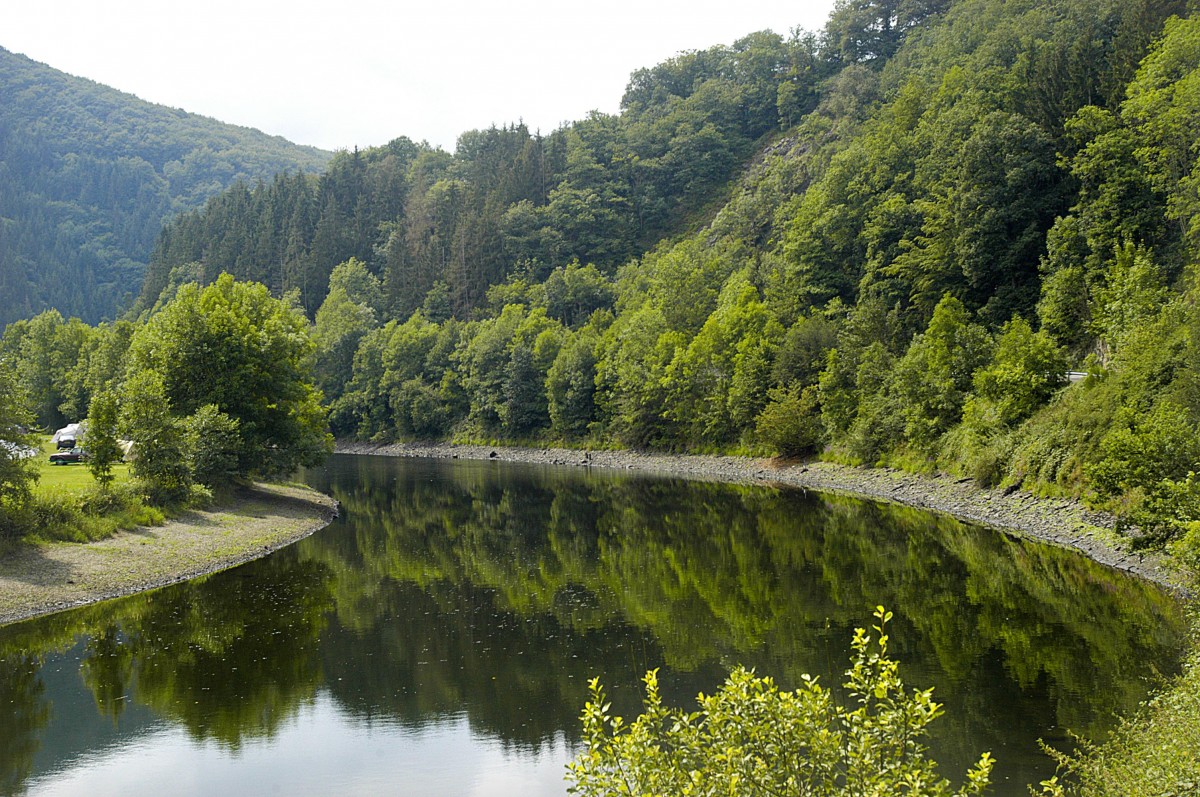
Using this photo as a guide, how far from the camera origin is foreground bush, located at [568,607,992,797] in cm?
869

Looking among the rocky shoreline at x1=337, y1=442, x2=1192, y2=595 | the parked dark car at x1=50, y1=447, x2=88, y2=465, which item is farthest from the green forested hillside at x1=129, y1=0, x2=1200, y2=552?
the parked dark car at x1=50, y1=447, x2=88, y2=465

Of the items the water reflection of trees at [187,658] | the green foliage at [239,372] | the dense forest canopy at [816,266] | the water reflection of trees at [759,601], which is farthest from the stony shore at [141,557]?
the dense forest canopy at [816,266]

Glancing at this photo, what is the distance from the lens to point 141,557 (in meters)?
37.7

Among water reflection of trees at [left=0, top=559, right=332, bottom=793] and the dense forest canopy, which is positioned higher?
the dense forest canopy

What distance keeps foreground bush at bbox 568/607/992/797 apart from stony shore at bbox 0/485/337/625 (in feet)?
91.0

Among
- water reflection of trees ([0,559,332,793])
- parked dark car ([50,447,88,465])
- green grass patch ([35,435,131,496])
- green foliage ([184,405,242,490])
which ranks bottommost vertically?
water reflection of trees ([0,559,332,793])

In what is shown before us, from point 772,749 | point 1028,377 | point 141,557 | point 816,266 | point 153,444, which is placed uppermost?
point 816,266

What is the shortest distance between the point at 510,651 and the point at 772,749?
737 inches

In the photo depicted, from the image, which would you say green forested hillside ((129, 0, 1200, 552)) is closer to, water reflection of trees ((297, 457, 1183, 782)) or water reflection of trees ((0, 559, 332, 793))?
water reflection of trees ((297, 457, 1183, 782))

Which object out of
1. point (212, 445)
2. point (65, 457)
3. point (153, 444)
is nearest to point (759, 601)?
point (153, 444)

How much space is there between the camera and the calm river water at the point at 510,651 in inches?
761

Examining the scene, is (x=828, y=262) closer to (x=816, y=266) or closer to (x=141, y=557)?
(x=816, y=266)

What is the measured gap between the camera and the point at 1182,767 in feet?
36.6

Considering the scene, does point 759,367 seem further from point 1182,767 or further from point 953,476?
point 1182,767
